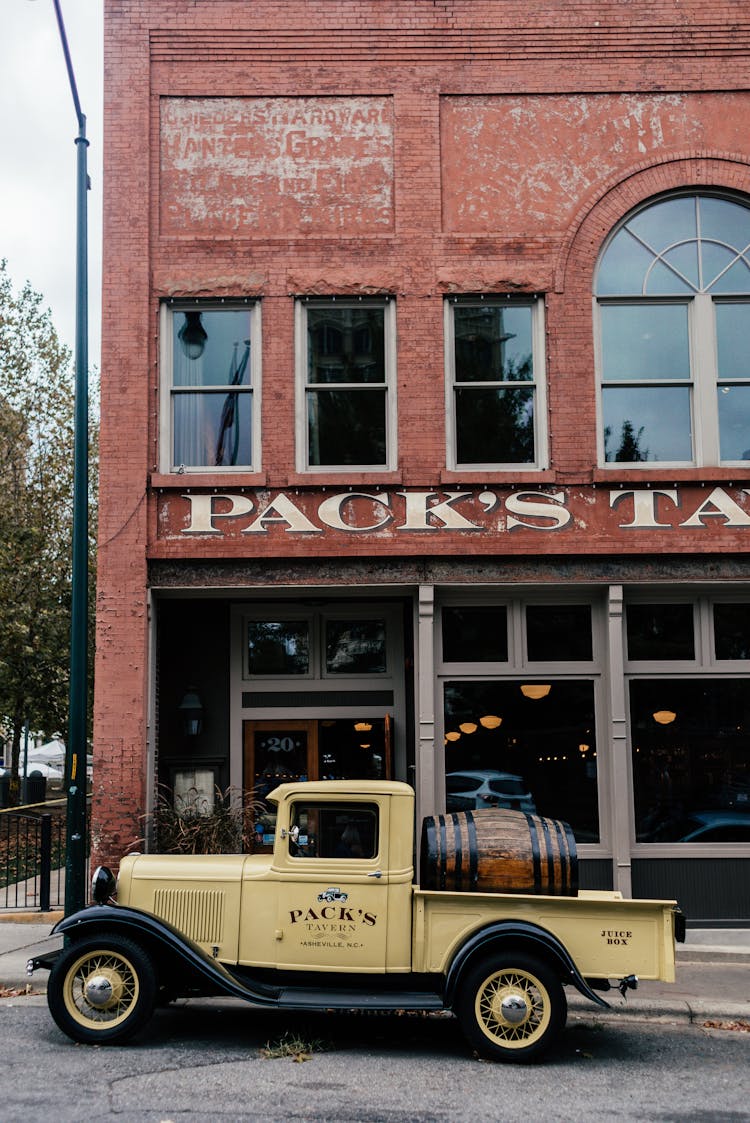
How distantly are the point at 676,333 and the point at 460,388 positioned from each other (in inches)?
99.0

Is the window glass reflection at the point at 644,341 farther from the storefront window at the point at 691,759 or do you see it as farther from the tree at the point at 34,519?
the tree at the point at 34,519

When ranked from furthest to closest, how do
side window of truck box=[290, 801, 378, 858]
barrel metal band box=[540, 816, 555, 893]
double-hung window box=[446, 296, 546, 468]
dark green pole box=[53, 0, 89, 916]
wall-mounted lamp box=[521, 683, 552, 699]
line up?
double-hung window box=[446, 296, 546, 468] < wall-mounted lamp box=[521, 683, 552, 699] < dark green pole box=[53, 0, 89, 916] < side window of truck box=[290, 801, 378, 858] < barrel metal band box=[540, 816, 555, 893]

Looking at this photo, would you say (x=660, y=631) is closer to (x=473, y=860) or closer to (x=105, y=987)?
(x=473, y=860)

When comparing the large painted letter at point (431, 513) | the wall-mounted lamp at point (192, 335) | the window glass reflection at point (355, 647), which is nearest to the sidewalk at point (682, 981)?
the window glass reflection at point (355, 647)

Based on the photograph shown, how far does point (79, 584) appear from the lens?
33.8 feet

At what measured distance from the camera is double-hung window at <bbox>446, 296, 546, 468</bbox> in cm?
1248

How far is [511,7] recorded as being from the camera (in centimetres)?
1292

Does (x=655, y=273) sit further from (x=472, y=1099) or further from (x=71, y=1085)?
(x=71, y=1085)

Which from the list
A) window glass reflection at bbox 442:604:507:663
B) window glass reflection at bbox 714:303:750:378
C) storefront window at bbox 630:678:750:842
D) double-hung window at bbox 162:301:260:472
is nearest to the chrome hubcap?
storefront window at bbox 630:678:750:842

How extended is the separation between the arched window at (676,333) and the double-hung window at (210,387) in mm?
3932

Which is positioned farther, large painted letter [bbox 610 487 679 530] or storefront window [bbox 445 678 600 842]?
storefront window [bbox 445 678 600 842]

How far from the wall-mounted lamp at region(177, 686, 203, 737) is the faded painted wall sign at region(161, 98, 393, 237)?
17.4 ft

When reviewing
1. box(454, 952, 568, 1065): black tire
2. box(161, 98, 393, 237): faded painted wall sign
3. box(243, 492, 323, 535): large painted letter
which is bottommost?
box(454, 952, 568, 1065): black tire

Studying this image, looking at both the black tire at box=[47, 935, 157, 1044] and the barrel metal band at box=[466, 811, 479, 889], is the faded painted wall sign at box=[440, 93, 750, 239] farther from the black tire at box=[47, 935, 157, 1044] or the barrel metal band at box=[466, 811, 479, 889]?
the black tire at box=[47, 935, 157, 1044]
